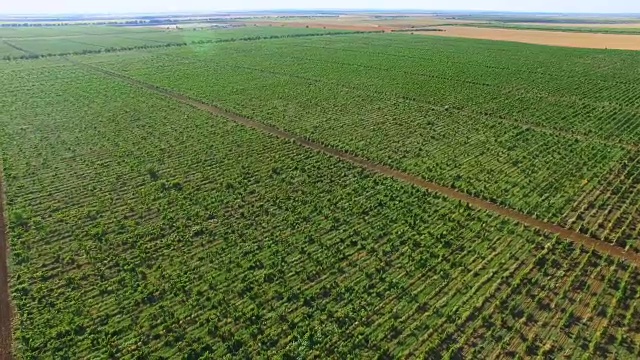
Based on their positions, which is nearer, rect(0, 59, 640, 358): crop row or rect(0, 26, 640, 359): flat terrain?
rect(0, 59, 640, 358): crop row

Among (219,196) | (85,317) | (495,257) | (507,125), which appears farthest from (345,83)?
(85,317)

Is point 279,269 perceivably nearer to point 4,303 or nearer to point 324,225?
point 324,225

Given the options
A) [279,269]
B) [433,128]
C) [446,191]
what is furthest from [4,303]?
[433,128]

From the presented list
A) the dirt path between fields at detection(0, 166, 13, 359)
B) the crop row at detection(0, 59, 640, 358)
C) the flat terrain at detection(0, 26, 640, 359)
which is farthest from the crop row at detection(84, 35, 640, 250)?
the dirt path between fields at detection(0, 166, 13, 359)

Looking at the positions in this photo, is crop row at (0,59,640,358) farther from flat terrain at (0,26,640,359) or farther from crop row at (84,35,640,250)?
crop row at (84,35,640,250)

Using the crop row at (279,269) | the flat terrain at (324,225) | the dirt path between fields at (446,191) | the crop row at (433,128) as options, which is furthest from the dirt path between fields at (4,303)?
the crop row at (433,128)

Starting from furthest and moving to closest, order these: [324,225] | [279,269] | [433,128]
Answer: [433,128] < [324,225] < [279,269]
